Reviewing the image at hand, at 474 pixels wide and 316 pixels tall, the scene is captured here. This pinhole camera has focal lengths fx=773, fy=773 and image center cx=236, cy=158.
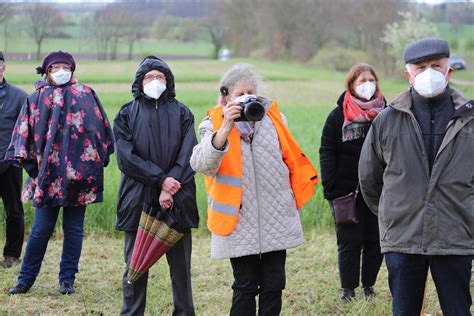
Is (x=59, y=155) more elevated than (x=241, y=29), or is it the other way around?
(x=241, y=29)

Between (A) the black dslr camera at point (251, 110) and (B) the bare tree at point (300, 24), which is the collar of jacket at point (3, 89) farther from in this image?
(B) the bare tree at point (300, 24)

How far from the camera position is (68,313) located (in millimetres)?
5156

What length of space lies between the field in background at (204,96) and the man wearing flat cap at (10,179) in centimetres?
104

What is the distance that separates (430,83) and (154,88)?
5.77ft

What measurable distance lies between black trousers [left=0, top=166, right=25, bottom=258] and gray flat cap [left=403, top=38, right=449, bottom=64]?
401 cm

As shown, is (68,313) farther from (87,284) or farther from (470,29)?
(470,29)

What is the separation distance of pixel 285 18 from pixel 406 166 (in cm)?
5726

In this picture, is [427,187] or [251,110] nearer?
[427,187]

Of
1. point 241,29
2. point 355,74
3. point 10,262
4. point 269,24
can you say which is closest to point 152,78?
point 355,74

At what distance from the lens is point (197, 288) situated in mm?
5922

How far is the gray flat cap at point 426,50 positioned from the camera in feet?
11.8

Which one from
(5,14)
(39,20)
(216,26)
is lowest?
→ (5,14)

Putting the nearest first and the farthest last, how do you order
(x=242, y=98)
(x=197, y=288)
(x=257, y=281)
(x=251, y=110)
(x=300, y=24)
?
(x=251, y=110)
(x=242, y=98)
(x=257, y=281)
(x=197, y=288)
(x=300, y=24)

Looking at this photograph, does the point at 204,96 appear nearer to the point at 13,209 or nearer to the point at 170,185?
the point at 13,209
